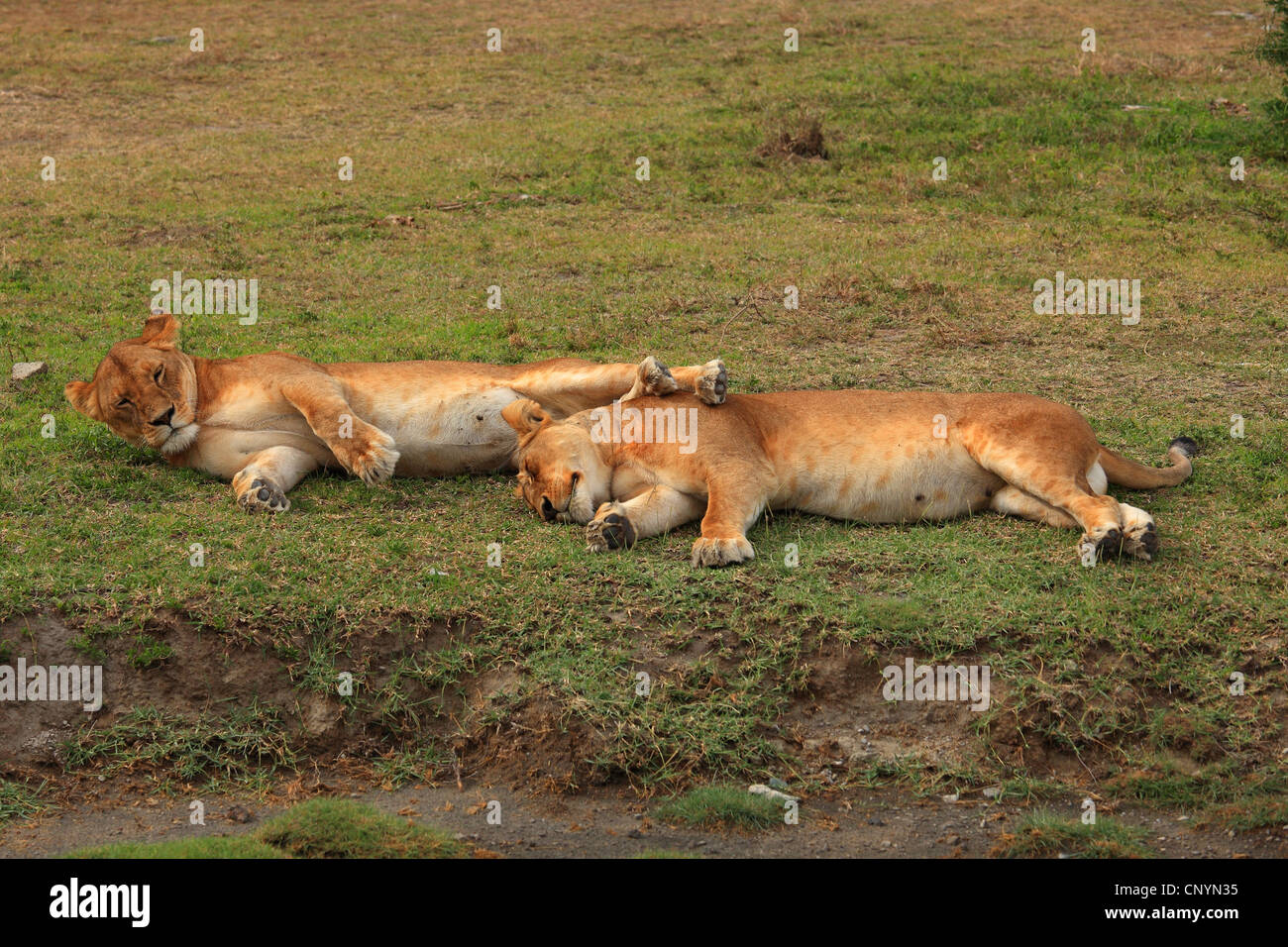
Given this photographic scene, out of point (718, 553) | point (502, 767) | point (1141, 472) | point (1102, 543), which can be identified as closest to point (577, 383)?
point (718, 553)

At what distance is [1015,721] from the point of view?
5.26 m

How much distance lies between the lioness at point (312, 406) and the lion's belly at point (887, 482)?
33.9 inches

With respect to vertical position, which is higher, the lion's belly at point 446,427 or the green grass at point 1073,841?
the lion's belly at point 446,427

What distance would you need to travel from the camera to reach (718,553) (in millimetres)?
6016

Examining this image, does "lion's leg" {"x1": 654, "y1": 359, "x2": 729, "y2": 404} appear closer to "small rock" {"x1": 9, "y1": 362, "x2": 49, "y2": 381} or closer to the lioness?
the lioness

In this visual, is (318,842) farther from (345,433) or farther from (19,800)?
(345,433)

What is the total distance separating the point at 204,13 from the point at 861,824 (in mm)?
18592

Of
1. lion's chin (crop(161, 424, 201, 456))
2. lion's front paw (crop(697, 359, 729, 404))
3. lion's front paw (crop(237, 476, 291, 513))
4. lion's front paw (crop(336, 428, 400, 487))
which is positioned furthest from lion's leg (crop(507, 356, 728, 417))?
lion's chin (crop(161, 424, 201, 456))

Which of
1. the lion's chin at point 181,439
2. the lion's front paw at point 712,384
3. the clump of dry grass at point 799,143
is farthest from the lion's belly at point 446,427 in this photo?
the clump of dry grass at point 799,143

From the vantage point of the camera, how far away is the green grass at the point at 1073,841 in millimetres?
4613

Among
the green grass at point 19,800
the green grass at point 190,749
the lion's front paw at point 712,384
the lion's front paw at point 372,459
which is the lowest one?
the green grass at point 19,800

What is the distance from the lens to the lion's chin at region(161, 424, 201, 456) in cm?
703

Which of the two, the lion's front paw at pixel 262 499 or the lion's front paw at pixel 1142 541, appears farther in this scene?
the lion's front paw at pixel 262 499

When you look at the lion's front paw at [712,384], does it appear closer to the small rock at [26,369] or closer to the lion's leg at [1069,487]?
the lion's leg at [1069,487]
